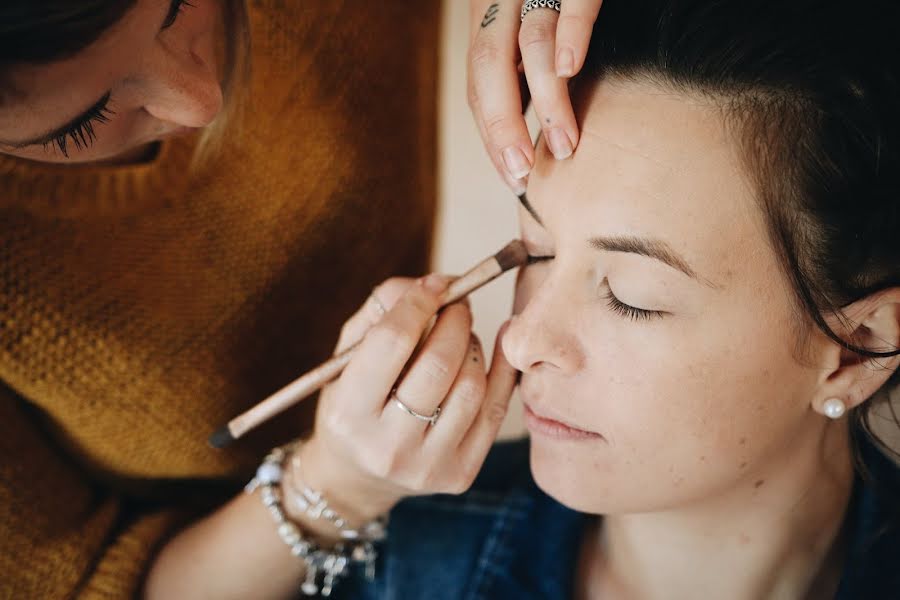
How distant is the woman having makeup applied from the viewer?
643 mm

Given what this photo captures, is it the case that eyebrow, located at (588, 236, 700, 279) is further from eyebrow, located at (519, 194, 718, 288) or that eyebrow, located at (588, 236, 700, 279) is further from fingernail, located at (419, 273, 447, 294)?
fingernail, located at (419, 273, 447, 294)

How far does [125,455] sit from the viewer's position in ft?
3.06

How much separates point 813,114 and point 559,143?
0.75 ft

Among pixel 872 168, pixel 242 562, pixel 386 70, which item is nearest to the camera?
pixel 872 168

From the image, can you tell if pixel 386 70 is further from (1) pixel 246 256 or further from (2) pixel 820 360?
(2) pixel 820 360

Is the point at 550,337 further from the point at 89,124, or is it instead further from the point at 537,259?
the point at 89,124

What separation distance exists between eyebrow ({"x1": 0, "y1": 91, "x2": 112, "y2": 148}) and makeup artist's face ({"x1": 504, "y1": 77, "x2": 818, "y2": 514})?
416 mm

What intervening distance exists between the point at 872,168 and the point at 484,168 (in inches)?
38.0

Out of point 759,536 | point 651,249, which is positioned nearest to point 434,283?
point 651,249

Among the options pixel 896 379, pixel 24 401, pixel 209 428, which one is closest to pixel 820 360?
pixel 896 379

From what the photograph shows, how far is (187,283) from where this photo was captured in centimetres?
91

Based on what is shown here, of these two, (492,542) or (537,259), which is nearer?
(537,259)

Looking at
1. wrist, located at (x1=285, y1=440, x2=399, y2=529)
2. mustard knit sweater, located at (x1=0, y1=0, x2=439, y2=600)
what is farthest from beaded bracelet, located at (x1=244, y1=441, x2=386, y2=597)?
mustard knit sweater, located at (x1=0, y1=0, x2=439, y2=600)

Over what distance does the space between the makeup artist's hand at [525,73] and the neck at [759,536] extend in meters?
0.44
